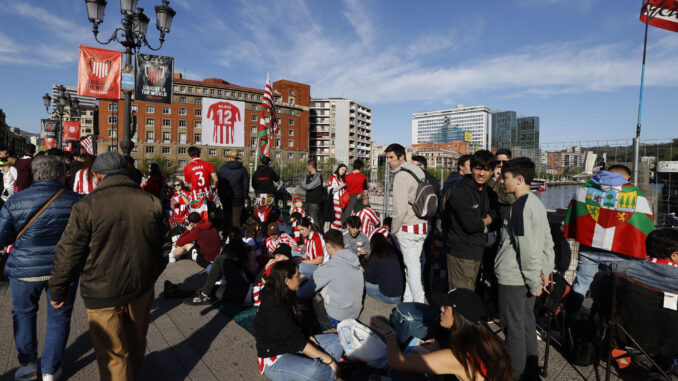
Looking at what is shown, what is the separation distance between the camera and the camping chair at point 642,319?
2.74 m

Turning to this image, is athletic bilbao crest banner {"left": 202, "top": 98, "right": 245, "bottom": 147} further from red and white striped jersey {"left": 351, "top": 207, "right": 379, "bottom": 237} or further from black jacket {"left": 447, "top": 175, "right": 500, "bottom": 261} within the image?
black jacket {"left": 447, "top": 175, "right": 500, "bottom": 261}

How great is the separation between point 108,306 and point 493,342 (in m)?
2.61

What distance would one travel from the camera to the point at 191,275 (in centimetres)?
650

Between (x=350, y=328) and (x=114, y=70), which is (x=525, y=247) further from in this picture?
(x=114, y=70)

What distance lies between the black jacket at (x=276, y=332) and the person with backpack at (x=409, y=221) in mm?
1867

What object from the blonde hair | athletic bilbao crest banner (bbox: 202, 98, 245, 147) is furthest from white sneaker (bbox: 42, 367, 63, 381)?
the blonde hair

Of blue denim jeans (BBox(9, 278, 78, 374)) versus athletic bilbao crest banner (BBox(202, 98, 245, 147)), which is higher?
athletic bilbao crest banner (BBox(202, 98, 245, 147))

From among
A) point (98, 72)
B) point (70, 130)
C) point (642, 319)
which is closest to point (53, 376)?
point (642, 319)

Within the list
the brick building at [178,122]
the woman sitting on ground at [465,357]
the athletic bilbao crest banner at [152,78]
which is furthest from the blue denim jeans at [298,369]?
the brick building at [178,122]

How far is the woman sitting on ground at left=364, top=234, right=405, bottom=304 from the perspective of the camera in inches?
197

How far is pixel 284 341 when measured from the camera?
308 centimetres

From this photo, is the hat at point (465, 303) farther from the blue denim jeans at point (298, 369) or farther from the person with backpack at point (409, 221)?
the person with backpack at point (409, 221)

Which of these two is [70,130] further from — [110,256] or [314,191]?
[110,256]

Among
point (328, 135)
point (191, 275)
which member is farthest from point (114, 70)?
point (328, 135)
